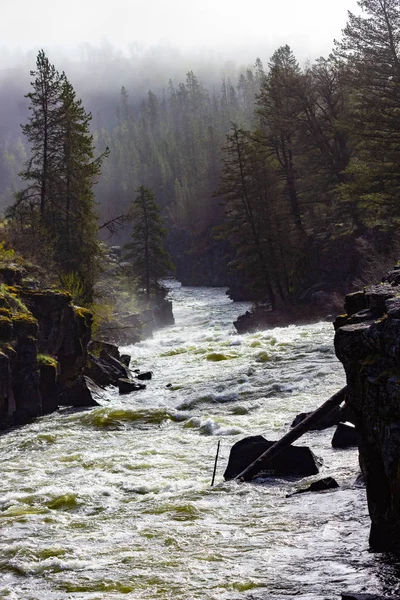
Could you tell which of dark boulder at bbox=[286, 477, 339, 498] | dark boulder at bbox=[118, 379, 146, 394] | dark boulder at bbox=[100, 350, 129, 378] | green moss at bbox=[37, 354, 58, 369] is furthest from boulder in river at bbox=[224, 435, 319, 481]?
dark boulder at bbox=[100, 350, 129, 378]

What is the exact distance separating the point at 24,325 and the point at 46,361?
1344mm

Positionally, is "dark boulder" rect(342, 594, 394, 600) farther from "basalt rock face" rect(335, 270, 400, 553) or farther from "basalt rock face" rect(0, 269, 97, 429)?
"basalt rock face" rect(0, 269, 97, 429)

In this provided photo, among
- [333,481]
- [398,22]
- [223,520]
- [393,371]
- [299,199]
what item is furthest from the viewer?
[299,199]

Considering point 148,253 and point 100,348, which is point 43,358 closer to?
point 100,348

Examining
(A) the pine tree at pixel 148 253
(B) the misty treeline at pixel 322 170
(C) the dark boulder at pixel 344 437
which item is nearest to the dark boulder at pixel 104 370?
(C) the dark boulder at pixel 344 437

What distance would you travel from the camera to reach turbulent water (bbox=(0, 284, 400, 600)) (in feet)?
23.8

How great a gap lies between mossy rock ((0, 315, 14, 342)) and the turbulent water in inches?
100

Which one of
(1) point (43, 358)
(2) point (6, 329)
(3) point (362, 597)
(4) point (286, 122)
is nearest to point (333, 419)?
(3) point (362, 597)

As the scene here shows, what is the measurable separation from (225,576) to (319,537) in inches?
57.0

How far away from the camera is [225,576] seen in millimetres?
7348

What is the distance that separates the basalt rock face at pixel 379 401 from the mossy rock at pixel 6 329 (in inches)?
498

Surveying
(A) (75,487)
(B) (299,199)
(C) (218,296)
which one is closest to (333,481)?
(A) (75,487)

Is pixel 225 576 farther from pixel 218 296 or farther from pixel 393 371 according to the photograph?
pixel 218 296

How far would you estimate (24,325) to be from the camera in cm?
1917
